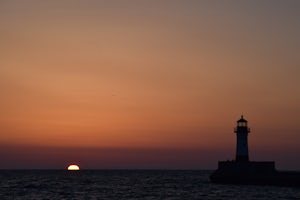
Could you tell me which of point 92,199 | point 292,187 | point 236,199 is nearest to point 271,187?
point 292,187

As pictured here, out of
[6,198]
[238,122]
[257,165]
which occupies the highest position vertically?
[238,122]

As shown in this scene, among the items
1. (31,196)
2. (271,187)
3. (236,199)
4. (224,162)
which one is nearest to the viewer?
(236,199)

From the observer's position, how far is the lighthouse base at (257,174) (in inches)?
2987

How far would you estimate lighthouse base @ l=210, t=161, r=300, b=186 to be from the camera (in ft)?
249

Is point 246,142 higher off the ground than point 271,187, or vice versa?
point 246,142

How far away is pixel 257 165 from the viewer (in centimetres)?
7775

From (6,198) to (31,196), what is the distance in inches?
168

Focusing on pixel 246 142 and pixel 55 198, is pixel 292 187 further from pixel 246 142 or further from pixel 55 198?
pixel 55 198

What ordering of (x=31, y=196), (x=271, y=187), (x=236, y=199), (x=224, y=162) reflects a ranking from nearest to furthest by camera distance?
(x=236, y=199) → (x=31, y=196) → (x=271, y=187) → (x=224, y=162)

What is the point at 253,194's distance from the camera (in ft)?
210

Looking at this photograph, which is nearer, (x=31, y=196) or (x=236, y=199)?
(x=236, y=199)

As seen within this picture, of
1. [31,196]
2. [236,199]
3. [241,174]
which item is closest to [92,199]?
[31,196]

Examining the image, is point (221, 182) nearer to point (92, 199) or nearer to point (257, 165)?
point (257, 165)

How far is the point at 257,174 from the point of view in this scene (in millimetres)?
78500
